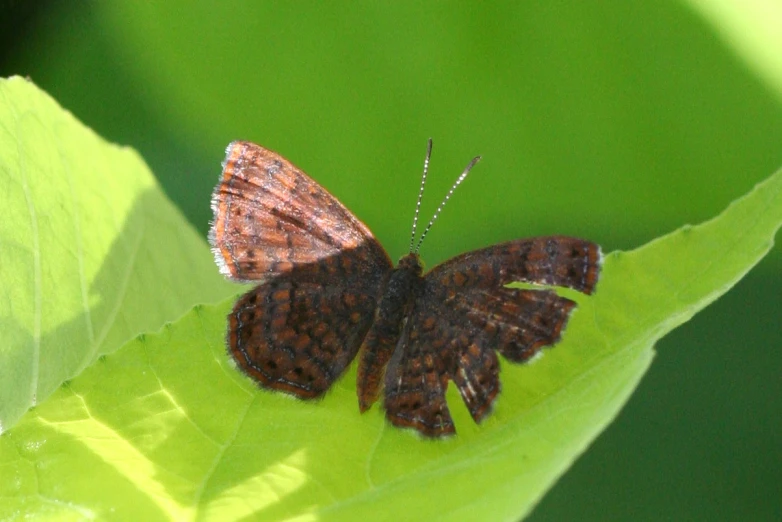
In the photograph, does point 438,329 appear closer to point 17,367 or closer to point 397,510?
point 397,510

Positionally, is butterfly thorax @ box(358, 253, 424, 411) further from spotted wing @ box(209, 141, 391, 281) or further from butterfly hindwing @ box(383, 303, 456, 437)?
spotted wing @ box(209, 141, 391, 281)

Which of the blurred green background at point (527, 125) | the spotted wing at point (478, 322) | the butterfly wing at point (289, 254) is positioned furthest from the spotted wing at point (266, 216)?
the blurred green background at point (527, 125)

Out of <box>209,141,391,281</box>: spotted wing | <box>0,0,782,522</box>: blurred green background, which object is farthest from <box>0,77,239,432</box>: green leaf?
<box>0,0,782,522</box>: blurred green background

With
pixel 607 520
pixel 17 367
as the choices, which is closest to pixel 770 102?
pixel 607 520

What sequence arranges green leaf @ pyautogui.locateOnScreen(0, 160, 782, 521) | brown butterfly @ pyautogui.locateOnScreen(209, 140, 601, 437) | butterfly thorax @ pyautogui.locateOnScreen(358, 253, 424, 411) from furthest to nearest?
butterfly thorax @ pyautogui.locateOnScreen(358, 253, 424, 411), brown butterfly @ pyautogui.locateOnScreen(209, 140, 601, 437), green leaf @ pyautogui.locateOnScreen(0, 160, 782, 521)

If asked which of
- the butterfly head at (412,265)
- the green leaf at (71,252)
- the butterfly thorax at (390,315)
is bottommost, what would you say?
the green leaf at (71,252)

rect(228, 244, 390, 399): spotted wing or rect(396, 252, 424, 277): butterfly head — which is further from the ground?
rect(396, 252, 424, 277): butterfly head

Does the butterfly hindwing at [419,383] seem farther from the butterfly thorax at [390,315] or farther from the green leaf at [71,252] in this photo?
the green leaf at [71,252]
